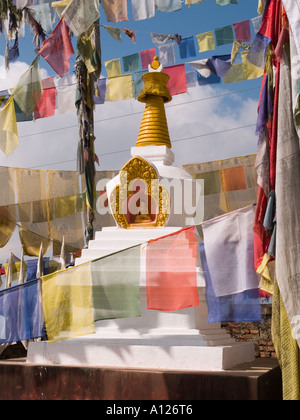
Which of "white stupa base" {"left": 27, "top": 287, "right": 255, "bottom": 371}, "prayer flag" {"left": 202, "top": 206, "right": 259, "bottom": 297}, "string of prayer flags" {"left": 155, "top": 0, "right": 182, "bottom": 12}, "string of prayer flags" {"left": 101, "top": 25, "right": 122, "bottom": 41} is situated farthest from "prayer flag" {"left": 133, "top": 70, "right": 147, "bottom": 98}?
"prayer flag" {"left": 202, "top": 206, "right": 259, "bottom": 297}

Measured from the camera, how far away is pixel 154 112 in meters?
8.61

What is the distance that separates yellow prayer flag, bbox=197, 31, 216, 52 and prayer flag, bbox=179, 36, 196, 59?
21 centimetres

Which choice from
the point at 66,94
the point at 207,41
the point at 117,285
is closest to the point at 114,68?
the point at 66,94

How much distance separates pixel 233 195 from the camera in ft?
41.6

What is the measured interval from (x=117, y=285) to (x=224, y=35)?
7.80 m

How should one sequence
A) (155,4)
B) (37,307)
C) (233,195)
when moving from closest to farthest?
(37,307)
(155,4)
(233,195)

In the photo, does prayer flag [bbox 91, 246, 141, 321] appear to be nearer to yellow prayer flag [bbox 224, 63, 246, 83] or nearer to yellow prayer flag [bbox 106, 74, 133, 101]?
yellow prayer flag [bbox 224, 63, 246, 83]

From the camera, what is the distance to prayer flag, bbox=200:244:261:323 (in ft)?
16.7

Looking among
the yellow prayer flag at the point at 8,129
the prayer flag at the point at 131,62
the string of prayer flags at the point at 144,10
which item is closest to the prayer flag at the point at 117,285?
the yellow prayer flag at the point at 8,129

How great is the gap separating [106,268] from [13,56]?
6731 mm

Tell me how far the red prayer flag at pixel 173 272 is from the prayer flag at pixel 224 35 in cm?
726

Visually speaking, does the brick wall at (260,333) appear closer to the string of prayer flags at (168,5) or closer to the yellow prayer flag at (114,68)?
the string of prayer flags at (168,5)

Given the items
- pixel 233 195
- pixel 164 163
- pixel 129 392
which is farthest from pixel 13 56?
pixel 129 392

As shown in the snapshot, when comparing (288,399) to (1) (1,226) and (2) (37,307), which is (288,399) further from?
(1) (1,226)
